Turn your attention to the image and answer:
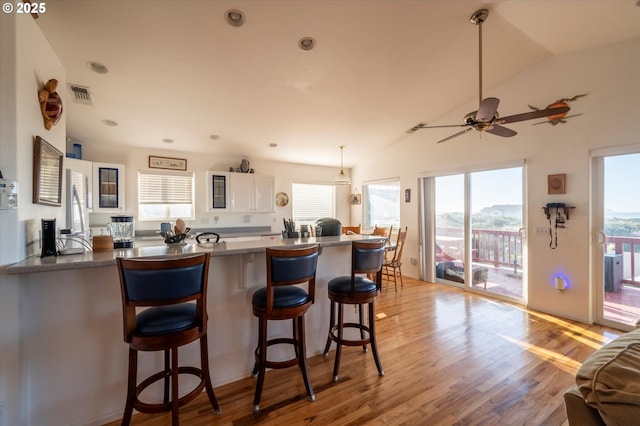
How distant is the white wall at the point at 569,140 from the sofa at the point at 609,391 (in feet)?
10.7

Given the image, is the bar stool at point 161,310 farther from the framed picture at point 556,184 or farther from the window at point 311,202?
the window at point 311,202

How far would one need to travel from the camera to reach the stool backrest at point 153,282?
1331 millimetres

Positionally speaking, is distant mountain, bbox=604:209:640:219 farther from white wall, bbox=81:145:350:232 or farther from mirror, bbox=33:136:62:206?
mirror, bbox=33:136:62:206

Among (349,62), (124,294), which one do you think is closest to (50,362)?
(124,294)

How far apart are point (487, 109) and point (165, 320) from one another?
2.95 meters

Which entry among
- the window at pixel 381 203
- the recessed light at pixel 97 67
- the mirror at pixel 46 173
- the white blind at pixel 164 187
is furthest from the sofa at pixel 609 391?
the white blind at pixel 164 187

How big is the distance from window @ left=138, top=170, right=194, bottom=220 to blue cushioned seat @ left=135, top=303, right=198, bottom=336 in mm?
3539

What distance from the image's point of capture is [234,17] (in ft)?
7.22

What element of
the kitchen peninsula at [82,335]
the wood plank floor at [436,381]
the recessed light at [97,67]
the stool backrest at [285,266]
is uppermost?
the recessed light at [97,67]

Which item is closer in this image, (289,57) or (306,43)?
(306,43)

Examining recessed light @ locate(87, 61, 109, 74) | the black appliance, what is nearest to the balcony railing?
the black appliance

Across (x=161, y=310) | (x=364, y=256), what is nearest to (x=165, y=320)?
(x=161, y=310)

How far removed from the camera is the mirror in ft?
5.47
